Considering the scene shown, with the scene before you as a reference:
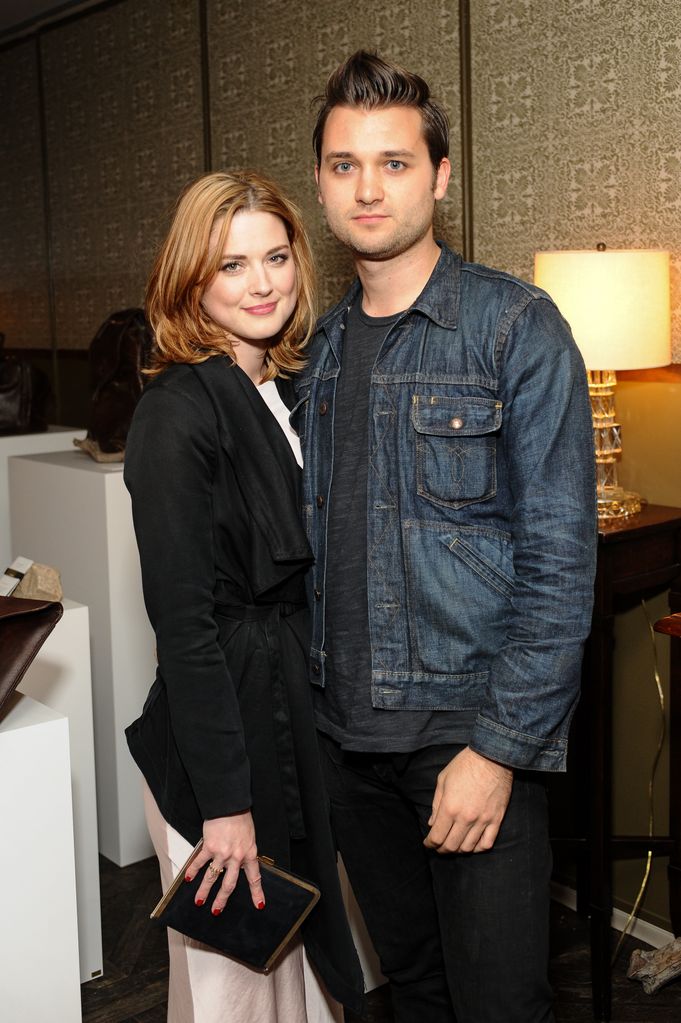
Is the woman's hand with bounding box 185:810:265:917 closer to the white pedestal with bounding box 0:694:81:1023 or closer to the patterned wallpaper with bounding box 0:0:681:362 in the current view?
the white pedestal with bounding box 0:694:81:1023

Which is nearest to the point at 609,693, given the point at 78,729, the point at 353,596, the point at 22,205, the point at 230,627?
the point at 353,596

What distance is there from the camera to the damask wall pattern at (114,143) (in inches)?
161

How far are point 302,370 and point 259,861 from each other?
81 cm

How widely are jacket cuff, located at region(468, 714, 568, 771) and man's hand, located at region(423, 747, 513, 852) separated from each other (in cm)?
2

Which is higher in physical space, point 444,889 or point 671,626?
point 671,626

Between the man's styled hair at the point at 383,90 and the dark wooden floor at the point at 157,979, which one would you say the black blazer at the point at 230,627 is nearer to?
the man's styled hair at the point at 383,90

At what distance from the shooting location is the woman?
167 centimetres

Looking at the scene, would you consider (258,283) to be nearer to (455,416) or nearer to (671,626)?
(455,416)

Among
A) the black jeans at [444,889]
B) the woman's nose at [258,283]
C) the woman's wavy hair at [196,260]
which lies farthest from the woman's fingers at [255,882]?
the woman's nose at [258,283]

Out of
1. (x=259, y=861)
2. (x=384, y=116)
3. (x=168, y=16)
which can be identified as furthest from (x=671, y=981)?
(x=168, y=16)

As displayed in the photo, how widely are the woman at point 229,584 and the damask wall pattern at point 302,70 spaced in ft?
4.31

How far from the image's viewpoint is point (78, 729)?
274 cm

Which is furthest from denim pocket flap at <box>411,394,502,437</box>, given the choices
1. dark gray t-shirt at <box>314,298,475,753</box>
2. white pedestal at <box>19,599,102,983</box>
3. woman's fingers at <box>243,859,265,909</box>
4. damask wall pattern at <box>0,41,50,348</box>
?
damask wall pattern at <box>0,41,50,348</box>

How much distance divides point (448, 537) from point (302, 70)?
226 cm
